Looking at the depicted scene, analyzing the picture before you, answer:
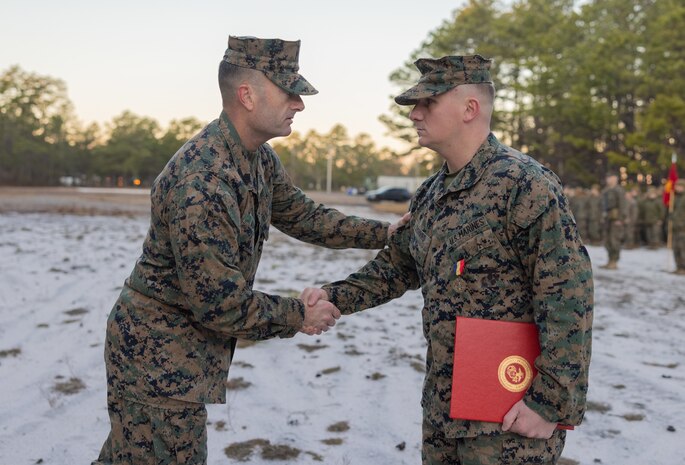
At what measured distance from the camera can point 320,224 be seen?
338cm

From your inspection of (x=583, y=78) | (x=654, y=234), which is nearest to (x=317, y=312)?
(x=654, y=234)

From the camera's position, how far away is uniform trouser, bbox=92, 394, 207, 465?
2.50 m

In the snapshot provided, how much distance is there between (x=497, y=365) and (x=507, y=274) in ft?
1.03

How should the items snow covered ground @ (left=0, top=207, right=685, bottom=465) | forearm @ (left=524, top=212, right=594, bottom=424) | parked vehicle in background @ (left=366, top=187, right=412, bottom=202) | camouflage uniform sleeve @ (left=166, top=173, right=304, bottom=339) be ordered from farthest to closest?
parked vehicle in background @ (left=366, top=187, right=412, bottom=202) < snow covered ground @ (left=0, top=207, right=685, bottom=465) < camouflage uniform sleeve @ (left=166, top=173, right=304, bottom=339) < forearm @ (left=524, top=212, right=594, bottom=424)

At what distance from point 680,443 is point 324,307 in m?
2.76

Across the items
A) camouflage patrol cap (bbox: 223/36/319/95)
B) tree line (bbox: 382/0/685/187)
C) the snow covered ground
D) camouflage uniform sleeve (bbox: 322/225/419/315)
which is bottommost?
the snow covered ground

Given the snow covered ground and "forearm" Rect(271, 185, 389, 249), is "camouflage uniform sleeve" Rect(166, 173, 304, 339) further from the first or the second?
the snow covered ground

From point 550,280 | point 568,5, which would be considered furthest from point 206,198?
point 568,5

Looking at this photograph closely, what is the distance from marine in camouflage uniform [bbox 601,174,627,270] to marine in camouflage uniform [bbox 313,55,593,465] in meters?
12.2

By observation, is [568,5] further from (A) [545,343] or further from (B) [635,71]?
(A) [545,343]

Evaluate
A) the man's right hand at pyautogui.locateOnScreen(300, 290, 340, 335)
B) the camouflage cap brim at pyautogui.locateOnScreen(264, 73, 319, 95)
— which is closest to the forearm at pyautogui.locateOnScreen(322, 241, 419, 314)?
the man's right hand at pyautogui.locateOnScreen(300, 290, 340, 335)

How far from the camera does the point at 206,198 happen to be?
7.75 ft

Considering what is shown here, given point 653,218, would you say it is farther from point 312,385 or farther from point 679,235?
→ point 312,385

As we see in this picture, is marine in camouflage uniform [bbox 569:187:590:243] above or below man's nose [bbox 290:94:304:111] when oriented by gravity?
below
